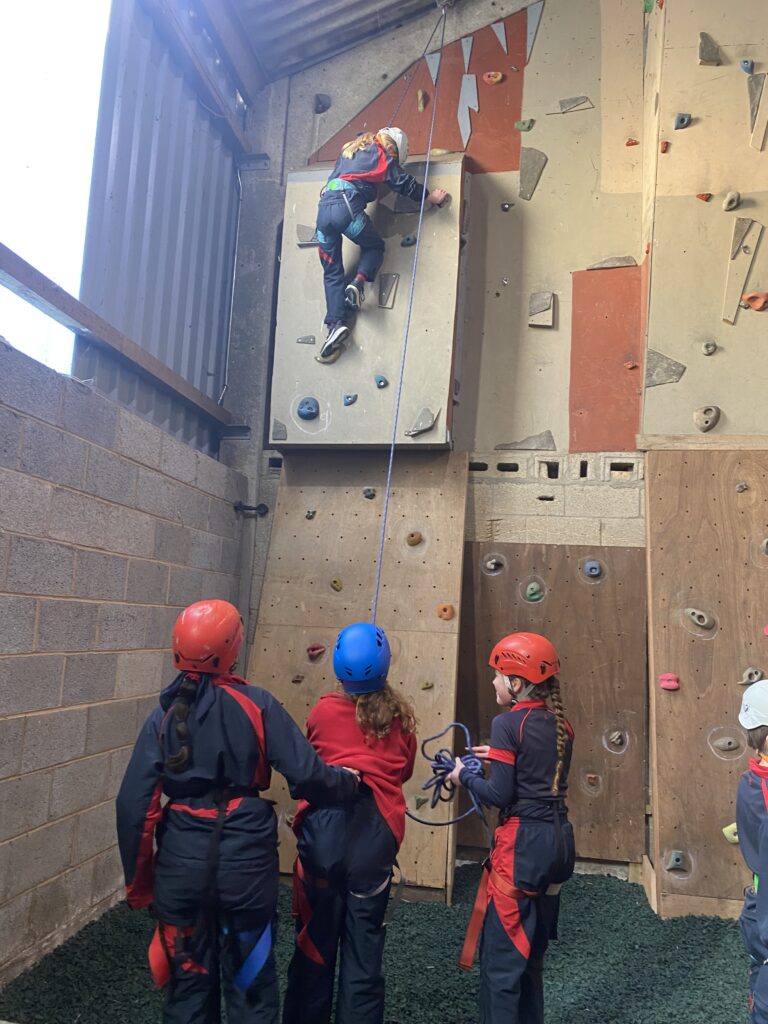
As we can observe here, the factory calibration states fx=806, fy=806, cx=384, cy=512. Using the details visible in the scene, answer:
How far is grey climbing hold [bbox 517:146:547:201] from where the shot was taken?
4766mm

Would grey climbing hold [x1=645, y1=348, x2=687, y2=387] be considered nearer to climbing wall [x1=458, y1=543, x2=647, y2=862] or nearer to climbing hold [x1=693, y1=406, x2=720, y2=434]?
climbing hold [x1=693, y1=406, x2=720, y2=434]

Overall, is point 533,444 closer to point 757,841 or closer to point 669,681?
point 669,681

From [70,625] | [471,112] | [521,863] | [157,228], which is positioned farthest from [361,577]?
[471,112]

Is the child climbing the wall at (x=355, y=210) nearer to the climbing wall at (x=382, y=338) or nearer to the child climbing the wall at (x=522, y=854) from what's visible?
the climbing wall at (x=382, y=338)

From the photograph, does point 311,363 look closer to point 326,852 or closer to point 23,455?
point 23,455

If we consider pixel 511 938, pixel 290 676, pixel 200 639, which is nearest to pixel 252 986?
pixel 511 938

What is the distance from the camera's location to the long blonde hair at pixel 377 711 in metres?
2.31

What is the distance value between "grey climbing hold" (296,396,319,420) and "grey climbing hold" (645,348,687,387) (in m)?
1.78

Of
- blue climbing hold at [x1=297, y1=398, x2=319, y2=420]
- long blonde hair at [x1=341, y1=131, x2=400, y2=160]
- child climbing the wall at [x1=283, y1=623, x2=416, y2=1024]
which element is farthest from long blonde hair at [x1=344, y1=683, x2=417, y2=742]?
long blonde hair at [x1=341, y1=131, x2=400, y2=160]

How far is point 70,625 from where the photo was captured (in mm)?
3062

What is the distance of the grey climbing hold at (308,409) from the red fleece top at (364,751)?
89.9 inches

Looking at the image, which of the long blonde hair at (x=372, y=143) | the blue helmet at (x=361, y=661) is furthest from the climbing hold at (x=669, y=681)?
the long blonde hair at (x=372, y=143)

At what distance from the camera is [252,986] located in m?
2.10

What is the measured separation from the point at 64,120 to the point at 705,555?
3.52 m
